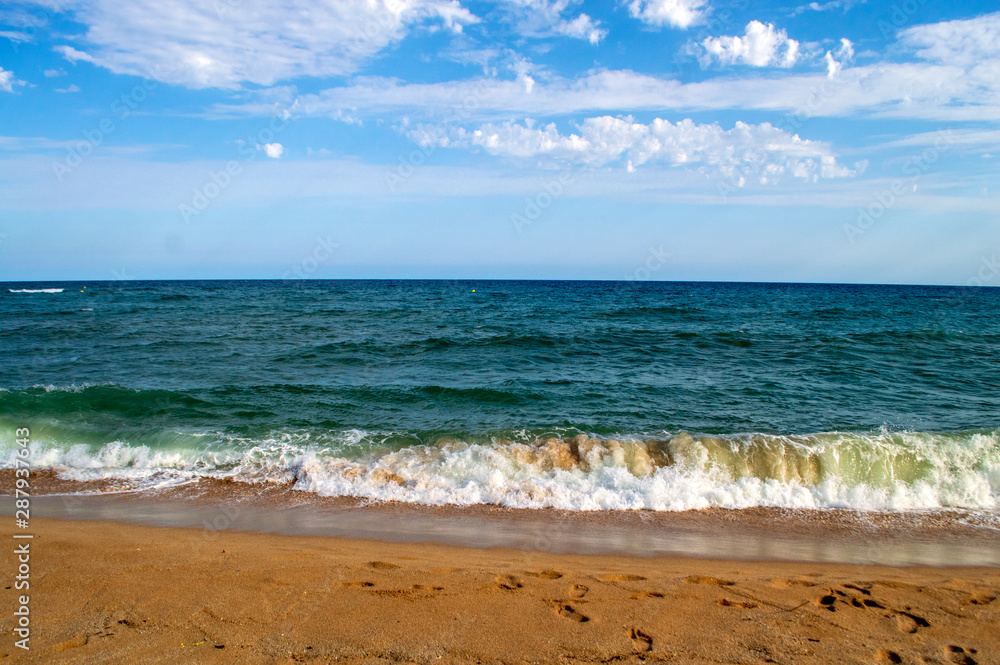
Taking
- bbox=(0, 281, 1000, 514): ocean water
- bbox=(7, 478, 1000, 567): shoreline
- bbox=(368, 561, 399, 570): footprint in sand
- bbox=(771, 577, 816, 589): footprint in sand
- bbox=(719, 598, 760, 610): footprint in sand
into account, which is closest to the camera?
bbox=(719, 598, 760, 610): footprint in sand

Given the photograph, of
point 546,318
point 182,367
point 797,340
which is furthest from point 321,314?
point 797,340

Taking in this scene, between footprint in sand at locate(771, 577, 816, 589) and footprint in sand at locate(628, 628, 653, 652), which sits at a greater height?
footprint in sand at locate(628, 628, 653, 652)

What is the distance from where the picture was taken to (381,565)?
15.6ft

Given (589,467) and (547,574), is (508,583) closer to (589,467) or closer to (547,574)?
(547,574)

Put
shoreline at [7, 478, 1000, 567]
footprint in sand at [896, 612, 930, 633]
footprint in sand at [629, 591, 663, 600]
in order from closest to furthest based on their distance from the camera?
1. footprint in sand at [896, 612, 930, 633]
2. footprint in sand at [629, 591, 663, 600]
3. shoreline at [7, 478, 1000, 567]

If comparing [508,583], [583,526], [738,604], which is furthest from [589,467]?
[738,604]

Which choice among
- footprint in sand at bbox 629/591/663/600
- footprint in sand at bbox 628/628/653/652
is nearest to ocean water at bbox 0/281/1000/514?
footprint in sand at bbox 629/591/663/600

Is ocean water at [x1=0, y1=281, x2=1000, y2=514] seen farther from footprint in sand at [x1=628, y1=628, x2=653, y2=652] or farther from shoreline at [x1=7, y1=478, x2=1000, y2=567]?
footprint in sand at [x1=628, y1=628, x2=653, y2=652]

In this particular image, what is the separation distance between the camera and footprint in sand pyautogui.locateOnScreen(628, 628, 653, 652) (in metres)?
3.54

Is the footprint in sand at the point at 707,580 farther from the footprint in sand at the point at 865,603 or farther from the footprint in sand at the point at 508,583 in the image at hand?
the footprint in sand at the point at 508,583

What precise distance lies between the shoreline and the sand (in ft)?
1.04

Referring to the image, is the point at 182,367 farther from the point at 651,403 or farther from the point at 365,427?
the point at 651,403

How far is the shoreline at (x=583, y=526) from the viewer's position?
5297 mm

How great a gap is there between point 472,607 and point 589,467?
3872 mm
